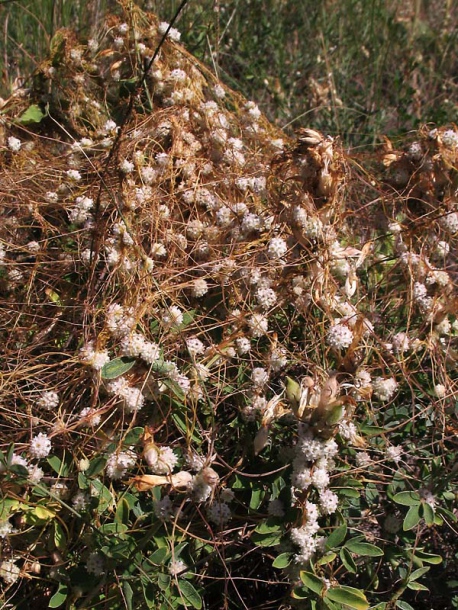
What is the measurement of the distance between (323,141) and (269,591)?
2.98 feet

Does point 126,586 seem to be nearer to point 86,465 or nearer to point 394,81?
point 86,465

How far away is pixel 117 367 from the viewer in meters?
1.33

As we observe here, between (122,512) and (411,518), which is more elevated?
(411,518)

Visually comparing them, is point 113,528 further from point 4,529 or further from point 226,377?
point 226,377

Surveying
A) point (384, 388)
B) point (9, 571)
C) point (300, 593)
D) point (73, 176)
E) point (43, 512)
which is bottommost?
point (9, 571)

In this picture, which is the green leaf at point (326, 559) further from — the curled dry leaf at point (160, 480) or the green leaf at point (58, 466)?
the green leaf at point (58, 466)

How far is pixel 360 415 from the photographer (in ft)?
4.83

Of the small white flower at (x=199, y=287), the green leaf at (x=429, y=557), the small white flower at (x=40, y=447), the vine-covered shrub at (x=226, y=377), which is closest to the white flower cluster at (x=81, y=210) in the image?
the vine-covered shrub at (x=226, y=377)

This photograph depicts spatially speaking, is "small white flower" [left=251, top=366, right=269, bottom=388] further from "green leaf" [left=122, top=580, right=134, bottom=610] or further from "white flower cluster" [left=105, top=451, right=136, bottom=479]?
"green leaf" [left=122, top=580, right=134, bottom=610]

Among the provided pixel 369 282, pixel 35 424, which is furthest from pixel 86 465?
pixel 369 282

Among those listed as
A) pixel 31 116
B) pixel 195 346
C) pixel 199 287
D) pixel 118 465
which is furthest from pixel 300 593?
pixel 31 116

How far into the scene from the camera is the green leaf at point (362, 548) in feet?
4.30

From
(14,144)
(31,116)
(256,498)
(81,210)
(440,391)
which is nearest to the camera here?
(256,498)

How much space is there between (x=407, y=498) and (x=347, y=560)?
0.16m
